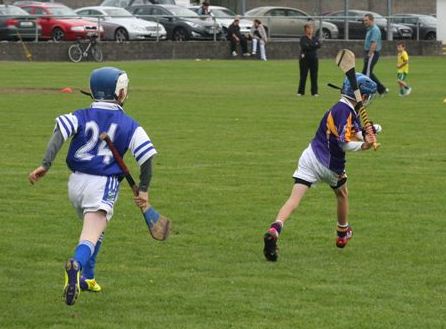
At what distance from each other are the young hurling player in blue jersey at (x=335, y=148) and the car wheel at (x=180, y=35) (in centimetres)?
4239

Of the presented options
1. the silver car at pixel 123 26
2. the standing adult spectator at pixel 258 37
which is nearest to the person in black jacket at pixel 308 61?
the standing adult spectator at pixel 258 37

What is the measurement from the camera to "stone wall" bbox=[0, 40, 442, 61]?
46.9m

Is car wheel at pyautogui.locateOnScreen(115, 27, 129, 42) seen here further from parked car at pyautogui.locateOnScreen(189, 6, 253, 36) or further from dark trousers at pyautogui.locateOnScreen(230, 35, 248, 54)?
parked car at pyautogui.locateOnScreen(189, 6, 253, 36)

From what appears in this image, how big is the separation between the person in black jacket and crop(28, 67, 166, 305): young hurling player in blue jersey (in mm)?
22686

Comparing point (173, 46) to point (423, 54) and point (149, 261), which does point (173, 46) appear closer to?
point (423, 54)

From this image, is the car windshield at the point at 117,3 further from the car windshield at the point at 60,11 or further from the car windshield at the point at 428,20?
the car windshield at the point at 428,20

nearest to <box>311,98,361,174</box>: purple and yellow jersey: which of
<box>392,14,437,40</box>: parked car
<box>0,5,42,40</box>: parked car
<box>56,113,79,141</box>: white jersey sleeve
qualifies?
<box>56,113,79,141</box>: white jersey sleeve

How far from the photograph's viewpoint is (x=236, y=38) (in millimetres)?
50156

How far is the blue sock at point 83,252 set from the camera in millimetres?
8305

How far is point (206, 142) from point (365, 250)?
9.00m

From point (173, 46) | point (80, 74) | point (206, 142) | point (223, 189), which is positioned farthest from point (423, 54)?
point (223, 189)

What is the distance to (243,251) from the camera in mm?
10867

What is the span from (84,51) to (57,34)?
3.18 metres

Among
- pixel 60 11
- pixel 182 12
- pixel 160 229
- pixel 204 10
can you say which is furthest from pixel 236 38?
pixel 160 229
